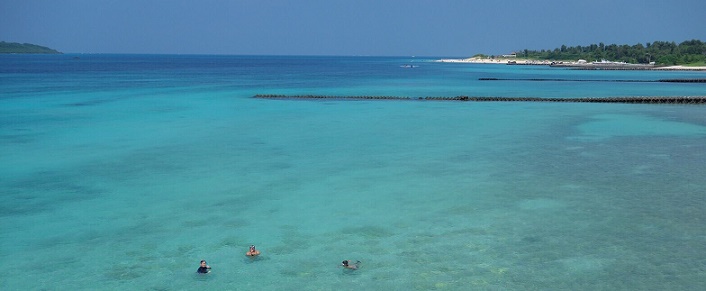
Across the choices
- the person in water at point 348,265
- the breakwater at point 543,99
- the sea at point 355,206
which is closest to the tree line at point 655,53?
the breakwater at point 543,99

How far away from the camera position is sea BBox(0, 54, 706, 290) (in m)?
12.9

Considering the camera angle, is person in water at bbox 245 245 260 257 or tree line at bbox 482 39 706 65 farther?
tree line at bbox 482 39 706 65

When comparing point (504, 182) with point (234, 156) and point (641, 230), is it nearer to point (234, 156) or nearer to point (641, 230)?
point (641, 230)

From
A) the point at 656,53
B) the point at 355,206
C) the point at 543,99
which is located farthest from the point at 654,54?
the point at 355,206

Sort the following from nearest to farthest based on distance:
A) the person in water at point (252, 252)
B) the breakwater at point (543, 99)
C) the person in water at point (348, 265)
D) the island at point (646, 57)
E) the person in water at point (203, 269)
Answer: the person in water at point (203, 269) < the person in water at point (348, 265) < the person in water at point (252, 252) < the breakwater at point (543, 99) < the island at point (646, 57)

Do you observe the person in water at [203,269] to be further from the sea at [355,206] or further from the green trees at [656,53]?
the green trees at [656,53]

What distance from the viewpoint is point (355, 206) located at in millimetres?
Result: 17812

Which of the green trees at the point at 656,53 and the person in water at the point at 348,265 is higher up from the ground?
the green trees at the point at 656,53

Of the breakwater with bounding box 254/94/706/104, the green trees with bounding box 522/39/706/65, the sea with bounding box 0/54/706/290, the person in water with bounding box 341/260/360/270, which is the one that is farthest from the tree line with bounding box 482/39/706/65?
the person in water with bounding box 341/260/360/270

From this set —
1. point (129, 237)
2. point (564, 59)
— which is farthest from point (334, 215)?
point (564, 59)

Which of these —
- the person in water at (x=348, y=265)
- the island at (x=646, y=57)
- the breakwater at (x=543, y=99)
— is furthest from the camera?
the island at (x=646, y=57)

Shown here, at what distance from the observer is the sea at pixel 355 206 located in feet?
42.3

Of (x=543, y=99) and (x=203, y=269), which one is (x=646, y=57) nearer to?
(x=543, y=99)

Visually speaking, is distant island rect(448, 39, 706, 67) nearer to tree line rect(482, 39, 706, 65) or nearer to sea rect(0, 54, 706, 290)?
tree line rect(482, 39, 706, 65)
